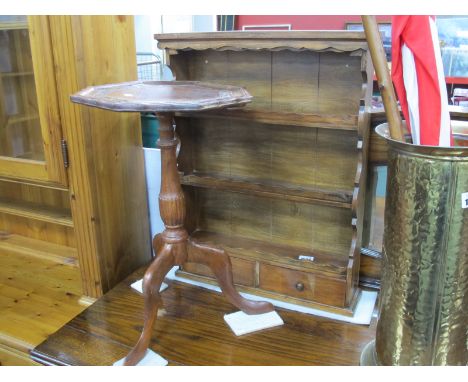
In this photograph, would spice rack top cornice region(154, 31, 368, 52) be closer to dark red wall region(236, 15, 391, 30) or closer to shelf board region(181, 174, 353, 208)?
shelf board region(181, 174, 353, 208)

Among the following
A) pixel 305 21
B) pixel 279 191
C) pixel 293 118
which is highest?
Result: pixel 305 21

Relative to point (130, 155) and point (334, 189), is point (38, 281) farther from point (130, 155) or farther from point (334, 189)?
point (334, 189)

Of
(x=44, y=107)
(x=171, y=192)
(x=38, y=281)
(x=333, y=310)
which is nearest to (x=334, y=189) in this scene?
(x=333, y=310)

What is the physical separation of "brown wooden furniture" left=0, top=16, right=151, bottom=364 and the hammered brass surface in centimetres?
87

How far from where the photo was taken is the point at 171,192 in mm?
1216

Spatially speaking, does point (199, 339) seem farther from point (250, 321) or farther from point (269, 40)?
point (269, 40)

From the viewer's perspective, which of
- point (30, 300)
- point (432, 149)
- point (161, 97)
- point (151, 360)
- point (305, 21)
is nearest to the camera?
point (432, 149)

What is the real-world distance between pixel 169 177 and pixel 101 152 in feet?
1.11

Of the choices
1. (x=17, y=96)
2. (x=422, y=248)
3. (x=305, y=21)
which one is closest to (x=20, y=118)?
(x=17, y=96)

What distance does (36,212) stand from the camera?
1694 millimetres

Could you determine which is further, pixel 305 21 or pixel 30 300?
pixel 305 21

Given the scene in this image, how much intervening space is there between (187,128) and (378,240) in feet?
2.38

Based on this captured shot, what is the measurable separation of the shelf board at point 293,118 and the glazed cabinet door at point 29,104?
1.53ft

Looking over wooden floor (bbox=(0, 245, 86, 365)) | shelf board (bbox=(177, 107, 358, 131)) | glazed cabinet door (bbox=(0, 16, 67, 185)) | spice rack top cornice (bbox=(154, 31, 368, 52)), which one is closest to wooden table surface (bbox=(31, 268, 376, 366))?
wooden floor (bbox=(0, 245, 86, 365))
